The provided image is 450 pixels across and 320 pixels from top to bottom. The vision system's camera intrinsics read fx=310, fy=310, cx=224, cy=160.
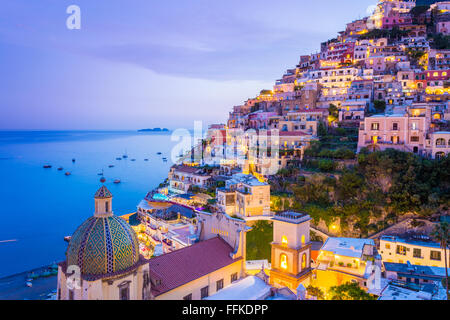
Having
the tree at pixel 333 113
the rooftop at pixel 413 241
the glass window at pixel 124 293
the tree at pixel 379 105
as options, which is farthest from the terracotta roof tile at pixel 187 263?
the tree at pixel 379 105

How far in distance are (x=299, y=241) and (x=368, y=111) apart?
98.6 ft

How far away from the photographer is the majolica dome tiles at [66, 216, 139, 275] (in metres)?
10.7

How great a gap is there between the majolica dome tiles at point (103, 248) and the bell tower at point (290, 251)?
9.20 m

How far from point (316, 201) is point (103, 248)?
22326mm

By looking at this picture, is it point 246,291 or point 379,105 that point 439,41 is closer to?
point 379,105

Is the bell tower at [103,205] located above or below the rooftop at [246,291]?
above

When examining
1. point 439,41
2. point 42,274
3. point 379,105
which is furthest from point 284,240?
point 439,41

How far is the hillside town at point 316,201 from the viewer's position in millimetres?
12297

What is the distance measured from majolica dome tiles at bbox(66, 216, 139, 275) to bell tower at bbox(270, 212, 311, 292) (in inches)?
362

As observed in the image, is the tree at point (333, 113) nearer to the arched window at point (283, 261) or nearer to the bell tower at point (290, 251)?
the bell tower at point (290, 251)

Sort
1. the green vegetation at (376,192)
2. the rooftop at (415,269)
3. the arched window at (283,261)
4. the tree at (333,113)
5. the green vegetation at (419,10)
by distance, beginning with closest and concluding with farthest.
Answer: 1. the arched window at (283,261)
2. the rooftop at (415,269)
3. the green vegetation at (376,192)
4. the tree at (333,113)
5. the green vegetation at (419,10)

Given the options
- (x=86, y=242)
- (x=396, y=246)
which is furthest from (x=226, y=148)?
(x=86, y=242)

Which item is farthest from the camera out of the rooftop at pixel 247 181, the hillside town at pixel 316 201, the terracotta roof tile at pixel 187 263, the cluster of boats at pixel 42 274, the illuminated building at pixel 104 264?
the rooftop at pixel 247 181

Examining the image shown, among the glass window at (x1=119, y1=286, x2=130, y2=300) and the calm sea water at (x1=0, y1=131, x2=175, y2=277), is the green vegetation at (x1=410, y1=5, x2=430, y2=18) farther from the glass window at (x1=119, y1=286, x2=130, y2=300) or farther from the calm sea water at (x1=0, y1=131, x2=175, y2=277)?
the glass window at (x1=119, y1=286, x2=130, y2=300)
